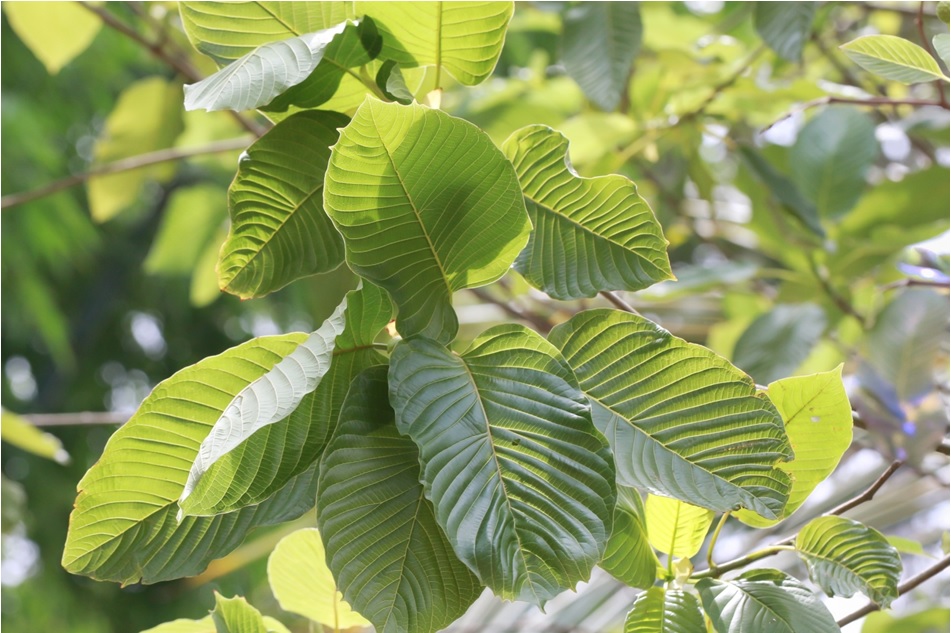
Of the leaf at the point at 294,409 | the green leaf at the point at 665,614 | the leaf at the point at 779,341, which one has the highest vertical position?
the leaf at the point at 294,409

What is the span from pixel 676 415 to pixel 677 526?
0.07 metres

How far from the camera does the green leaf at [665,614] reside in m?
0.29

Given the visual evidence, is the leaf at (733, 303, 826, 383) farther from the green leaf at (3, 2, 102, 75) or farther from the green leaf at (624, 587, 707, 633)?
the green leaf at (3, 2, 102, 75)

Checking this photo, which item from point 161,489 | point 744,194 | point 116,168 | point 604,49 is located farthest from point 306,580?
point 744,194

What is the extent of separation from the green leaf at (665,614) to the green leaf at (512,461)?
0.20 ft

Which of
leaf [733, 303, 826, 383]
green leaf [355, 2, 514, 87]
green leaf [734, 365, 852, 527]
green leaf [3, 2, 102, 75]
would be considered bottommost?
leaf [733, 303, 826, 383]

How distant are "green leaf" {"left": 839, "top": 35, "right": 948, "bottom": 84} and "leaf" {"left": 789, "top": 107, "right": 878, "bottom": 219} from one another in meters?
0.45

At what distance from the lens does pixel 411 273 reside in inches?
10.6

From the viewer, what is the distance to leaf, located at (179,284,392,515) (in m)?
0.23

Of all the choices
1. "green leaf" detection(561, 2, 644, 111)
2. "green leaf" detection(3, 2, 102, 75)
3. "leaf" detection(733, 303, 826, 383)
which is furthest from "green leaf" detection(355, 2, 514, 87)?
"green leaf" detection(3, 2, 102, 75)

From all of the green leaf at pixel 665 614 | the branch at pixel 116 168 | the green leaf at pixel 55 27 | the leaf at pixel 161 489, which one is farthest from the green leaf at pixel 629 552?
the green leaf at pixel 55 27

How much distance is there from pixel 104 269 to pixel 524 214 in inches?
168

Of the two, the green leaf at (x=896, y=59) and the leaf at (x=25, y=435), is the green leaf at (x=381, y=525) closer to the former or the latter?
the green leaf at (x=896, y=59)

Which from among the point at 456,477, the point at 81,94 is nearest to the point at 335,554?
the point at 456,477
